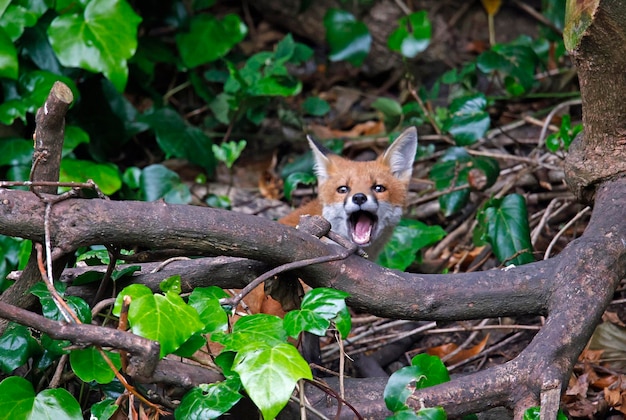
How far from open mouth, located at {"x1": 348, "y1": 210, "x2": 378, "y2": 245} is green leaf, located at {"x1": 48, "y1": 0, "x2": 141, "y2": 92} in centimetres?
207

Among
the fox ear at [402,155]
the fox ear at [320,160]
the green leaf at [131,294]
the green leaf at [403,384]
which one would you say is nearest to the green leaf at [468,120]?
the fox ear at [402,155]

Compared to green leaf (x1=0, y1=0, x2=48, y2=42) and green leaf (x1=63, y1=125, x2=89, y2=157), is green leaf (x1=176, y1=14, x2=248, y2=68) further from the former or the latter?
green leaf (x1=0, y1=0, x2=48, y2=42)

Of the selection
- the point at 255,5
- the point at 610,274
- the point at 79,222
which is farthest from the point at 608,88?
the point at 255,5

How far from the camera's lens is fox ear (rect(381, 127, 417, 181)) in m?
5.79

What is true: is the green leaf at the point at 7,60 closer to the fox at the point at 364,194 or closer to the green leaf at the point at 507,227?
the fox at the point at 364,194

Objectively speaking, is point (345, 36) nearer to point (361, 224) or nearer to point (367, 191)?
point (367, 191)

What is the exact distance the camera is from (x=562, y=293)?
3.16 meters

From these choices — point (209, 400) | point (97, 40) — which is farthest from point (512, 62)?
point (209, 400)

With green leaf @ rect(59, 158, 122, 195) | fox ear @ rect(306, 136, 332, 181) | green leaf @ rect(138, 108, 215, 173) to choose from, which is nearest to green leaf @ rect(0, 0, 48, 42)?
green leaf @ rect(59, 158, 122, 195)

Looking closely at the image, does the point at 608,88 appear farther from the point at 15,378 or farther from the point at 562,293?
the point at 15,378

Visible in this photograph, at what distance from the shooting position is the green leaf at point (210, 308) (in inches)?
111

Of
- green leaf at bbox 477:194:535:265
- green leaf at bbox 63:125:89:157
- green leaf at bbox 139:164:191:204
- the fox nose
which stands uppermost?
green leaf at bbox 477:194:535:265

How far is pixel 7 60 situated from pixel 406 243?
3.35m

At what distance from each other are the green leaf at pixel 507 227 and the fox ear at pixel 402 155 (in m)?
1.04
